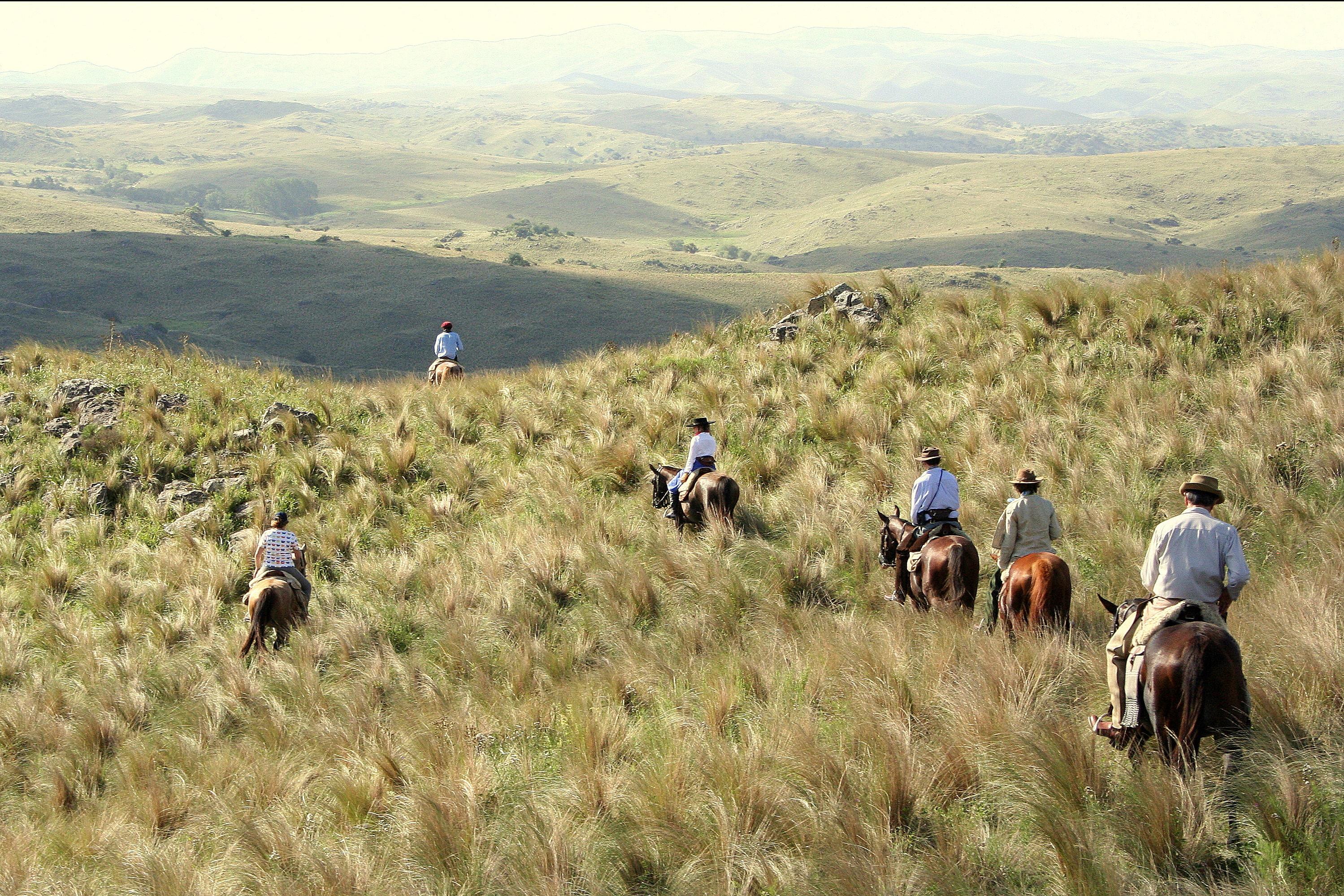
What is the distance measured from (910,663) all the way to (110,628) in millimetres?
9395

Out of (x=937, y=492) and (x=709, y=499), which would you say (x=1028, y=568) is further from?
(x=709, y=499)

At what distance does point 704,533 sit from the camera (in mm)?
10602

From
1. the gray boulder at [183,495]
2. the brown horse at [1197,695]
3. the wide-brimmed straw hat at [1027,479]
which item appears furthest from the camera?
the gray boulder at [183,495]

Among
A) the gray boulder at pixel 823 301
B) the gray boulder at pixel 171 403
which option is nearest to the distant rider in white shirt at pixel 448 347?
the gray boulder at pixel 171 403

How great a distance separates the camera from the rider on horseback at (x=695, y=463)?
11141 mm

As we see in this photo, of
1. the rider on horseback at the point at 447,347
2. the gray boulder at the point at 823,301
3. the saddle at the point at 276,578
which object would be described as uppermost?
the gray boulder at the point at 823,301

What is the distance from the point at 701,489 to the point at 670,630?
2751 millimetres

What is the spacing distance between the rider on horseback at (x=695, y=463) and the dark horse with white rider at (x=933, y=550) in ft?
9.67

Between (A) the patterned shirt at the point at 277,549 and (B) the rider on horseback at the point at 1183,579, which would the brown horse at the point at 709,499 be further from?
(B) the rider on horseback at the point at 1183,579

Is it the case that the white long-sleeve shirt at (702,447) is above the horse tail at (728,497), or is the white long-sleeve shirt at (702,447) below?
above

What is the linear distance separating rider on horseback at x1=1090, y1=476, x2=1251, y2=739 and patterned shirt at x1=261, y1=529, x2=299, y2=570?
8.30 meters

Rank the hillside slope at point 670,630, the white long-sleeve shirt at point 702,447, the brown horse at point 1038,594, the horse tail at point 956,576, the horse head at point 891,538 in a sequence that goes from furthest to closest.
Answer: the white long-sleeve shirt at point 702,447
the horse head at point 891,538
the horse tail at point 956,576
the brown horse at point 1038,594
the hillside slope at point 670,630

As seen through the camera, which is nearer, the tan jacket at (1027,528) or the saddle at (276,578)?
the tan jacket at (1027,528)

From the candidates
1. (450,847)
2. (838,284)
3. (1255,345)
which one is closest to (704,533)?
(450,847)
